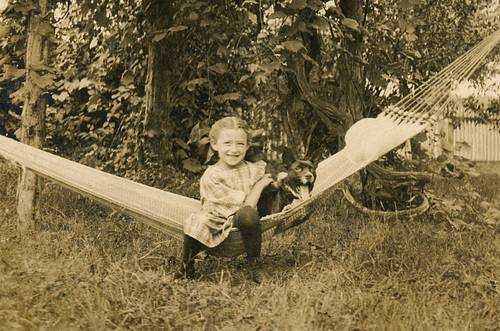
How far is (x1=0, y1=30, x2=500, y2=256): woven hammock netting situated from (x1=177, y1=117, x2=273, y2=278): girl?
0.17ft

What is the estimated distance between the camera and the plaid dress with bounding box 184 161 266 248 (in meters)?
2.38


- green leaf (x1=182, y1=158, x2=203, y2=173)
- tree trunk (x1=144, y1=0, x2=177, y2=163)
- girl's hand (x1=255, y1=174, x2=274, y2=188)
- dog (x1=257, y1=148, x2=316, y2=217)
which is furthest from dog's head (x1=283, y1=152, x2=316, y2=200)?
tree trunk (x1=144, y1=0, x2=177, y2=163)

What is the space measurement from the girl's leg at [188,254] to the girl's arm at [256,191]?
0.27m

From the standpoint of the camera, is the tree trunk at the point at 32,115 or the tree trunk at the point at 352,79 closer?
the tree trunk at the point at 32,115

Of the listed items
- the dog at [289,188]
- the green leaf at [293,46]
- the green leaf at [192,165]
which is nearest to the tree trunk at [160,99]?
the green leaf at [192,165]

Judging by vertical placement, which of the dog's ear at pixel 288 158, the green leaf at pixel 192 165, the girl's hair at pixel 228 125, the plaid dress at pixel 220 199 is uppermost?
the green leaf at pixel 192 165

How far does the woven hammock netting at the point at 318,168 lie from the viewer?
7.79 ft

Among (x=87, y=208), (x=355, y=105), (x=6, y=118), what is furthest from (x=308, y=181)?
(x=6, y=118)

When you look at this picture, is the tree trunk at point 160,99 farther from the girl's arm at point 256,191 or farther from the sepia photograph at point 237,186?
the girl's arm at point 256,191

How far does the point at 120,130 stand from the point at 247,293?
212 centimetres

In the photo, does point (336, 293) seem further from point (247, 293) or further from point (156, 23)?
point (156, 23)

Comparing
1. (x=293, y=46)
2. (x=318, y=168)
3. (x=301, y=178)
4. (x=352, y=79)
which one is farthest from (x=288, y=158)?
(x=352, y=79)

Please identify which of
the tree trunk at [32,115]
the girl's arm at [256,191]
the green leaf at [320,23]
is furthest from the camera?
the tree trunk at [32,115]

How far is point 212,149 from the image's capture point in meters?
2.69
